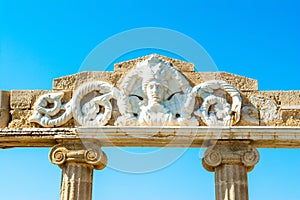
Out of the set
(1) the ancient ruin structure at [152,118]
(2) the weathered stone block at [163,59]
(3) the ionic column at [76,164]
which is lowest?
(3) the ionic column at [76,164]

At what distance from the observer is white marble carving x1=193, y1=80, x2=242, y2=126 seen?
36.7 feet

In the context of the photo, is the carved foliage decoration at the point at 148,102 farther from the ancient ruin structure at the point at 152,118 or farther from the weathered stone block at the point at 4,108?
the weathered stone block at the point at 4,108

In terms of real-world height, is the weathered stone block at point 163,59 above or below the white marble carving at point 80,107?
above

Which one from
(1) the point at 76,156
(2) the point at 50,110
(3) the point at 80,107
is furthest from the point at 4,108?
(1) the point at 76,156

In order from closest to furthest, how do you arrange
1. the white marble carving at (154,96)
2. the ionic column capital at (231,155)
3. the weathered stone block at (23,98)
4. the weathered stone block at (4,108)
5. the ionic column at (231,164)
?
1. the ionic column at (231,164)
2. the ionic column capital at (231,155)
3. the white marble carving at (154,96)
4. the weathered stone block at (4,108)
5. the weathered stone block at (23,98)

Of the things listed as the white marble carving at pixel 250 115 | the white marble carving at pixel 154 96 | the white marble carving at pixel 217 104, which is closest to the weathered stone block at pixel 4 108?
the white marble carving at pixel 154 96

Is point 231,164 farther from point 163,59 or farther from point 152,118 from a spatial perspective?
point 163,59

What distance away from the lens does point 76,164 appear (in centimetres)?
1114

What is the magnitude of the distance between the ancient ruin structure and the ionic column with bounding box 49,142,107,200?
0.07 ft

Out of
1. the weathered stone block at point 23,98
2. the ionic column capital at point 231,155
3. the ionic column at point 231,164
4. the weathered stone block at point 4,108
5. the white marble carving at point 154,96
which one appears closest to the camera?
the ionic column at point 231,164

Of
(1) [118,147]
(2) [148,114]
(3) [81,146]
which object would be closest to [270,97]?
(2) [148,114]

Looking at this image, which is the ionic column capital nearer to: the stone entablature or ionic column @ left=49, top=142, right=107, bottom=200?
the stone entablature

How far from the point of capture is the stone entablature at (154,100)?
1123cm

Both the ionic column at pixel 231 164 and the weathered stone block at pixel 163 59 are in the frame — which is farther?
the weathered stone block at pixel 163 59
